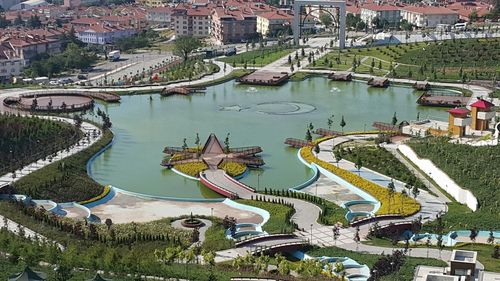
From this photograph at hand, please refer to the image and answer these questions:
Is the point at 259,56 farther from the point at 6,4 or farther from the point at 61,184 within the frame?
the point at 6,4

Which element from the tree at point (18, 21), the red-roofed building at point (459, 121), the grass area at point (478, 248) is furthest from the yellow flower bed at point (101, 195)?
the tree at point (18, 21)

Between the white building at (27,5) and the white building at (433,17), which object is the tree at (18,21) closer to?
the white building at (27,5)

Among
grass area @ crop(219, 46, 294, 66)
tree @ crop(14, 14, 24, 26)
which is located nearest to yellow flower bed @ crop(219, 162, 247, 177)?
grass area @ crop(219, 46, 294, 66)

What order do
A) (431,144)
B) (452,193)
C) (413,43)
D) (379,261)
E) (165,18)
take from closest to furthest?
(379,261)
(452,193)
(431,144)
(413,43)
(165,18)

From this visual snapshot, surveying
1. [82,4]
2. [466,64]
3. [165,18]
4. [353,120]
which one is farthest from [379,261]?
[82,4]

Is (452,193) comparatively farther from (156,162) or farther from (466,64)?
(466,64)

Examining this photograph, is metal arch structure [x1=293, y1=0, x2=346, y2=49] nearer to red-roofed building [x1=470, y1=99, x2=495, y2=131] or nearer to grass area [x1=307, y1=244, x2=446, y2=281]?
red-roofed building [x1=470, y1=99, x2=495, y2=131]

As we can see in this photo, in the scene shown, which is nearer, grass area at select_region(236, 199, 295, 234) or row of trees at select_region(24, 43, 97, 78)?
grass area at select_region(236, 199, 295, 234)
